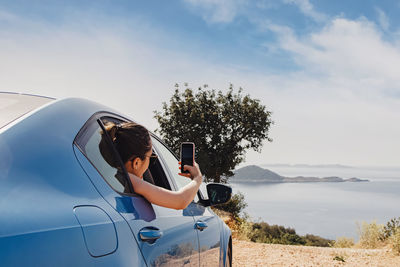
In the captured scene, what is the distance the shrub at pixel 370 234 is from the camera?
1420 cm

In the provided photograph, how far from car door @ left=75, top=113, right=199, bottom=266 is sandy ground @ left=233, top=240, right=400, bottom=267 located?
7276 millimetres

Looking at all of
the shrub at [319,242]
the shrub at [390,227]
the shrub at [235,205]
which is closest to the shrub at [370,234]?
the shrub at [390,227]

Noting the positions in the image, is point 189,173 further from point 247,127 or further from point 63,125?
point 247,127

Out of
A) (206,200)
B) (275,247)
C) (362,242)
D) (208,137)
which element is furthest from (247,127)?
(206,200)

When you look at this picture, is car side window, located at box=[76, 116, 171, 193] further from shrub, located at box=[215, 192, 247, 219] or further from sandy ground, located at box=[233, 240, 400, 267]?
shrub, located at box=[215, 192, 247, 219]

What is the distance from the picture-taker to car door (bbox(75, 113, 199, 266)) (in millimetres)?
1747

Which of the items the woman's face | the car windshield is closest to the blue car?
the car windshield

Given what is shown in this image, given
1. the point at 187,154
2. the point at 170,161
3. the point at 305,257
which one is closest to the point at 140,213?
the point at 187,154

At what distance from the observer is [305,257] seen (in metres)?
10.5

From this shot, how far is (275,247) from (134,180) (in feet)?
35.4

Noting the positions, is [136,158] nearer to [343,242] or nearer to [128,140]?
[128,140]

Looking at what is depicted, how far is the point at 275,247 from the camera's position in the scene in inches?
481

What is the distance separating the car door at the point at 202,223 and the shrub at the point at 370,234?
1207 centimetres

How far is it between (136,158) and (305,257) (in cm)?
916
